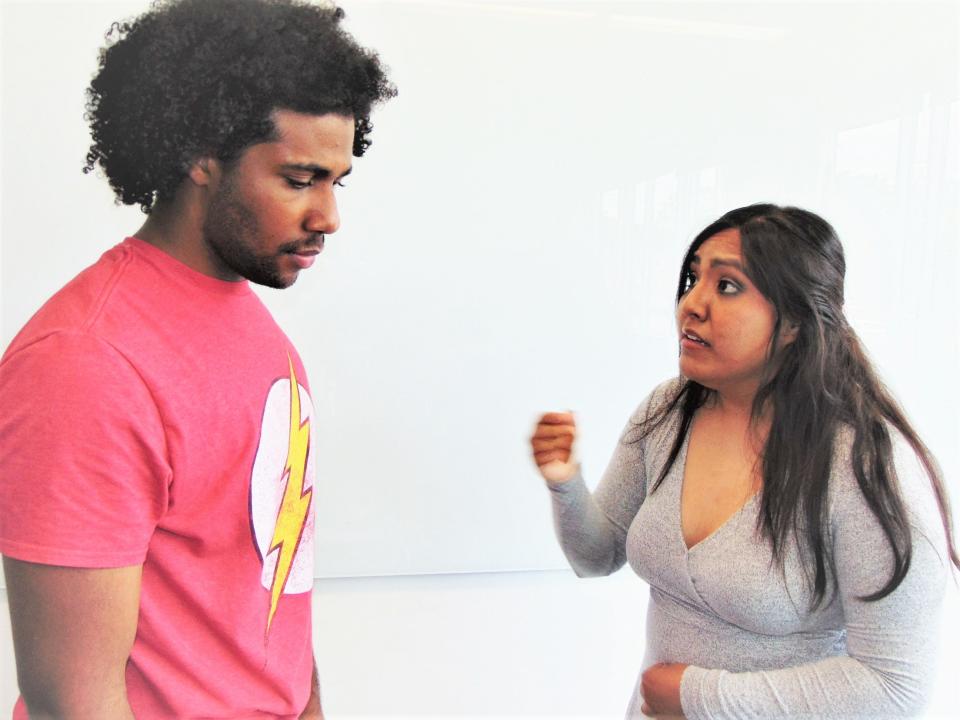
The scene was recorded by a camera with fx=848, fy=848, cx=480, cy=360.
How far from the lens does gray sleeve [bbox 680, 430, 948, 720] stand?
2.96 ft

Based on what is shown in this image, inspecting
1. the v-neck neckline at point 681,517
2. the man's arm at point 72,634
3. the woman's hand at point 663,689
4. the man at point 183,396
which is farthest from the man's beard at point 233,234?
the woman's hand at point 663,689

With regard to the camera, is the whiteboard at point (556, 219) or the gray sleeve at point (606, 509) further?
the whiteboard at point (556, 219)

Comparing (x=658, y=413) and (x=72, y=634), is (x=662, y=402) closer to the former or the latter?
(x=658, y=413)

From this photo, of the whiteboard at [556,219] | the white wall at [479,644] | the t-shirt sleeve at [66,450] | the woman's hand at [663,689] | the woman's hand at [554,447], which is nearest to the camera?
the t-shirt sleeve at [66,450]

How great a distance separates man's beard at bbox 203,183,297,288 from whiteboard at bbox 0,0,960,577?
0.44 metres

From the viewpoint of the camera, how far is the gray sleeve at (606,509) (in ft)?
3.80

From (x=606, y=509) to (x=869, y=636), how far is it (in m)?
0.38

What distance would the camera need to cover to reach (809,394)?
1.01 m

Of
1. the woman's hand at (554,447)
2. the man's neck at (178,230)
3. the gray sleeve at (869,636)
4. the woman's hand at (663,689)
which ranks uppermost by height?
the man's neck at (178,230)

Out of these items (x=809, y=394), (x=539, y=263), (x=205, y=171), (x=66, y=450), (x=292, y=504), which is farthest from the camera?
(x=539, y=263)

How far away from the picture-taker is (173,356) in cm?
76

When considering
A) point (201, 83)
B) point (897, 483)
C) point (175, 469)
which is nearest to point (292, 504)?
point (175, 469)

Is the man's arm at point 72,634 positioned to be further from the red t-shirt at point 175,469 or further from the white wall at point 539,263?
the white wall at point 539,263

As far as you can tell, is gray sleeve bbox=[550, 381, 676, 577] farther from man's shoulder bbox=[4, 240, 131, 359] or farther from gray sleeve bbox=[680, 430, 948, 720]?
man's shoulder bbox=[4, 240, 131, 359]
